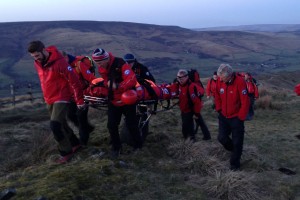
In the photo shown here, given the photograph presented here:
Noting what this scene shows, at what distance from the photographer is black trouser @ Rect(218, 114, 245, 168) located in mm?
6832

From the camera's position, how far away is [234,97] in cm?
668

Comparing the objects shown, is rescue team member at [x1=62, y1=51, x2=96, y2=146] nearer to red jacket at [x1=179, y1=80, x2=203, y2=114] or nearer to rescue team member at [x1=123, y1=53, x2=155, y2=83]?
rescue team member at [x1=123, y1=53, x2=155, y2=83]

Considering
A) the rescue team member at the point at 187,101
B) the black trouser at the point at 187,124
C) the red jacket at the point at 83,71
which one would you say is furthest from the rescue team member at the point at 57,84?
the black trouser at the point at 187,124

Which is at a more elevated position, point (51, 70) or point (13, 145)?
point (51, 70)

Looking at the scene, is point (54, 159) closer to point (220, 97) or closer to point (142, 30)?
point (220, 97)

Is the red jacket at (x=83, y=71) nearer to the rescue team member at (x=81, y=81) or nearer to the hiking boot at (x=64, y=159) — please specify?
the rescue team member at (x=81, y=81)

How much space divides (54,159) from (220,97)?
2.98 metres

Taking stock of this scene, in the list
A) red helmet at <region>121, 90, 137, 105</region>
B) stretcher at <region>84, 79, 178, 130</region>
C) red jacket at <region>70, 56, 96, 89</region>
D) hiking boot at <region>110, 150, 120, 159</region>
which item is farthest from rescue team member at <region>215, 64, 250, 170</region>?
red jacket at <region>70, 56, 96, 89</region>

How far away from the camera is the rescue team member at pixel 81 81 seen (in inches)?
279

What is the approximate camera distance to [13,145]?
9.63m

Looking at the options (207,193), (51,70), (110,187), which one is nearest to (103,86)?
(51,70)

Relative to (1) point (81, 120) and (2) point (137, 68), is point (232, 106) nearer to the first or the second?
(2) point (137, 68)

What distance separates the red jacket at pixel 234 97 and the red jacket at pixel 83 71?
2216 mm

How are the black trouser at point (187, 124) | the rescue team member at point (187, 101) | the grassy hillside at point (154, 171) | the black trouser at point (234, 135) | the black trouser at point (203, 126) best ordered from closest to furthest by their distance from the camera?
1. the grassy hillside at point (154, 171)
2. the black trouser at point (234, 135)
3. the rescue team member at point (187, 101)
4. the black trouser at point (187, 124)
5. the black trouser at point (203, 126)
